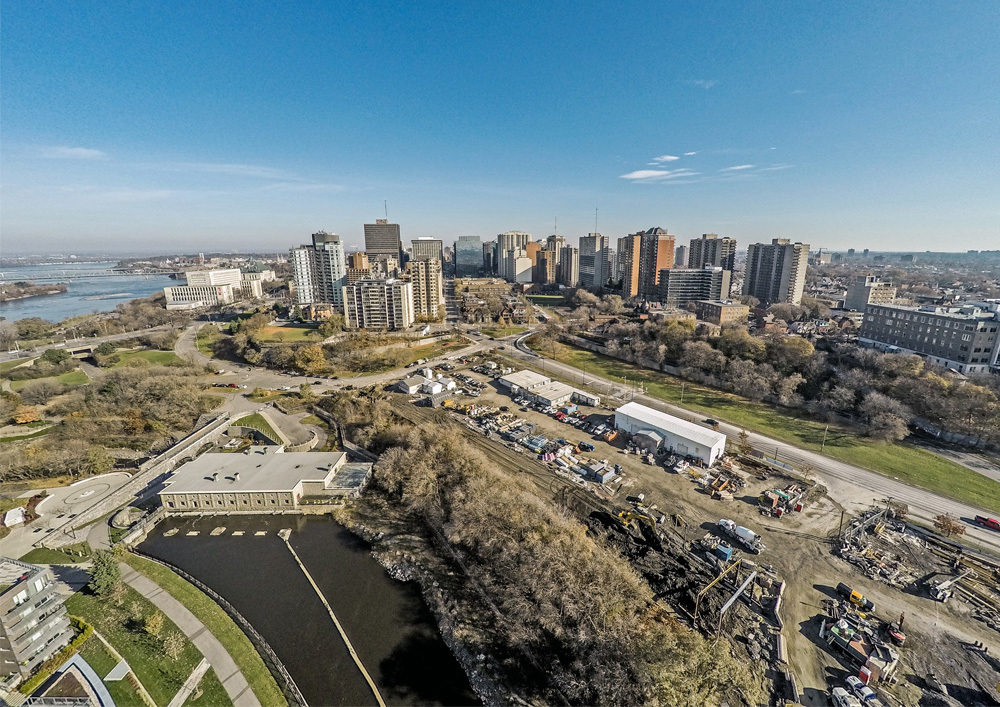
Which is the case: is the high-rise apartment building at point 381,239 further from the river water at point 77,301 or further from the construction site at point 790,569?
the construction site at point 790,569

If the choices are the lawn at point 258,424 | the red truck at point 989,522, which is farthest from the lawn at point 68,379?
the red truck at point 989,522

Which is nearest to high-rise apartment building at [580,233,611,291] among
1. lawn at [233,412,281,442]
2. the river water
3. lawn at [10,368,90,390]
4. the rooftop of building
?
lawn at [233,412,281,442]

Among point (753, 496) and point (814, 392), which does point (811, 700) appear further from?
point (814, 392)

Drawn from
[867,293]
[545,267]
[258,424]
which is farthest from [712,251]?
[258,424]

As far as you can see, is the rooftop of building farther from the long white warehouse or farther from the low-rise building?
the long white warehouse

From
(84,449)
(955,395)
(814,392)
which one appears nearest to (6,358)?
(84,449)
